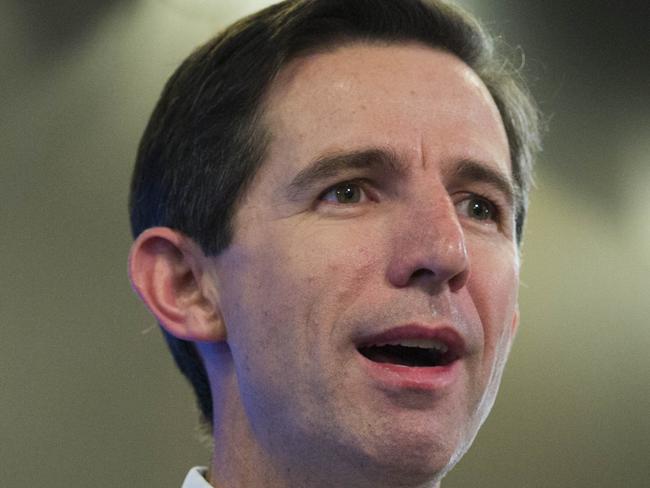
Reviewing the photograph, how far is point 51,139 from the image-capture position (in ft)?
4.98

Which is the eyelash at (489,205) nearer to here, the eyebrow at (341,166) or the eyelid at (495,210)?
the eyelid at (495,210)

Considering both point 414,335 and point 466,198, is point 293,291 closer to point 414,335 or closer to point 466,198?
point 414,335

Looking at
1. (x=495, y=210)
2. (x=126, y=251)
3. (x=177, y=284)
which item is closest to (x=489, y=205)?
(x=495, y=210)

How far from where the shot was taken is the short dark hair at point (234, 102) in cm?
97

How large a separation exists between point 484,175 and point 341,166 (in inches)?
7.1

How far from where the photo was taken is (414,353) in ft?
2.84

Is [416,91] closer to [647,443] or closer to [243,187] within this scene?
[243,187]

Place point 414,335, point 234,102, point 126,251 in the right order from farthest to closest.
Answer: point 126,251
point 234,102
point 414,335

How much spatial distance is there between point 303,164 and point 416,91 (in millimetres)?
165

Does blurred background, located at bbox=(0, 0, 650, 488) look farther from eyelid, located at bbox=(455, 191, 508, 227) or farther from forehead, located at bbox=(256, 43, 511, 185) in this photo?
eyelid, located at bbox=(455, 191, 508, 227)

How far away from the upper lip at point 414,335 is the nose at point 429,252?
42mm

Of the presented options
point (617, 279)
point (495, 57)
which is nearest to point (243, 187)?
point (495, 57)

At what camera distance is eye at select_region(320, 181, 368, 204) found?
0.89m

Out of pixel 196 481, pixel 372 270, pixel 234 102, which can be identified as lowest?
pixel 196 481
